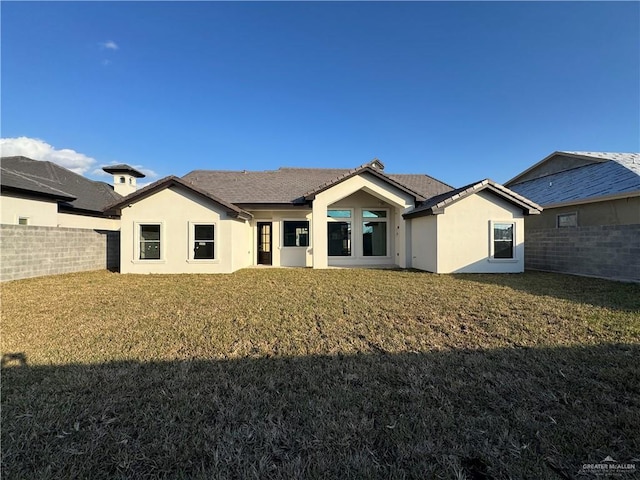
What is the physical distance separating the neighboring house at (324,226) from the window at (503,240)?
0.14ft

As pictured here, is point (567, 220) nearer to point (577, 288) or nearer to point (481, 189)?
point (481, 189)

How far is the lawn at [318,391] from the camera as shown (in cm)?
239

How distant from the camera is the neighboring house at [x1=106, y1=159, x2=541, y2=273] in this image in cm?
1285

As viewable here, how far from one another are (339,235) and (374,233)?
1.95 meters

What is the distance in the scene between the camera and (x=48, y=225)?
1569 centimetres

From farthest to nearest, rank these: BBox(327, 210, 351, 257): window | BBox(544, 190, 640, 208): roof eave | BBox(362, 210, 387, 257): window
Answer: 1. BBox(362, 210, 387, 257): window
2. BBox(327, 210, 351, 257): window
3. BBox(544, 190, 640, 208): roof eave

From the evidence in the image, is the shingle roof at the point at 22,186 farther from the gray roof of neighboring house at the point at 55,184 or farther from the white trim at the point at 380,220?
the white trim at the point at 380,220

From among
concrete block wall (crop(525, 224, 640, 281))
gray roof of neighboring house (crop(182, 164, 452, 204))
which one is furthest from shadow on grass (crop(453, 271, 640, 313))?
gray roof of neighboring house (crop(182, 164, 452, 204))

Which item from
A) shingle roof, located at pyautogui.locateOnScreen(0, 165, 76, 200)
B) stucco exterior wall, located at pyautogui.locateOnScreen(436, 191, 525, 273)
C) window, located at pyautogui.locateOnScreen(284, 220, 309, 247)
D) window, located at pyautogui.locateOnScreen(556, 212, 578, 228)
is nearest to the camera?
stucco exterior wall, located at pyautogui.locateOnScreen(436, 191, 525, 273)

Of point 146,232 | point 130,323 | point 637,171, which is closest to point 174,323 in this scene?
point 130,323

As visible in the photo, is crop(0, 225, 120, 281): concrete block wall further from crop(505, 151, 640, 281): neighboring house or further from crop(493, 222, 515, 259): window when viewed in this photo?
crop(505, 151, 640, 281): neighboring house

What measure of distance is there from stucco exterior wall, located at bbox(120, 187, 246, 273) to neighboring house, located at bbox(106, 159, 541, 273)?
43 millimetres

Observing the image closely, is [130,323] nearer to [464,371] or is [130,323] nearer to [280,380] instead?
[280,380]

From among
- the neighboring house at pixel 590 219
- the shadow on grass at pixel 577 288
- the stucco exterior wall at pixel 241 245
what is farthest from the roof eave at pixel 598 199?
the stucco exterior wall at pixel 241 245
